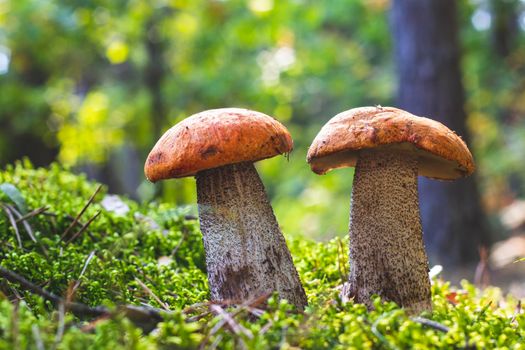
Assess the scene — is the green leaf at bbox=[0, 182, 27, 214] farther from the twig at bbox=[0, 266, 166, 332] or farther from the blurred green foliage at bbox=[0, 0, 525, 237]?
the blurred green foliage at bbox=[0, 0, 525, 237]

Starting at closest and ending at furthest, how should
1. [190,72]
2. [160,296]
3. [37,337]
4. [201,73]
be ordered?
[37,337]
[160,296]
[201,73]
[190,72]

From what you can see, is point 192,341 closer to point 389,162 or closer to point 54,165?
point 389,162

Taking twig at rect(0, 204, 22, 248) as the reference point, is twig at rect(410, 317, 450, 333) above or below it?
below

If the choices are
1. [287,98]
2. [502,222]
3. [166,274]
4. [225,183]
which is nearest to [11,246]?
[166,274]

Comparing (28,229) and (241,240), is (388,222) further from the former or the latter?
(28,229)

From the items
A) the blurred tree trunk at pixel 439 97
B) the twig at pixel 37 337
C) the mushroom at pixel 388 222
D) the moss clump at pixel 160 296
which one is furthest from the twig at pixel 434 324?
the blurred tree trunk at pixel 439 97

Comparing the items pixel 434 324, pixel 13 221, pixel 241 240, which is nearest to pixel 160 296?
pixel 241 240

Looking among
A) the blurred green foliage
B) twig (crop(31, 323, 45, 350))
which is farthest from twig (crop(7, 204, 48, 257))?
the blurred green foliage
